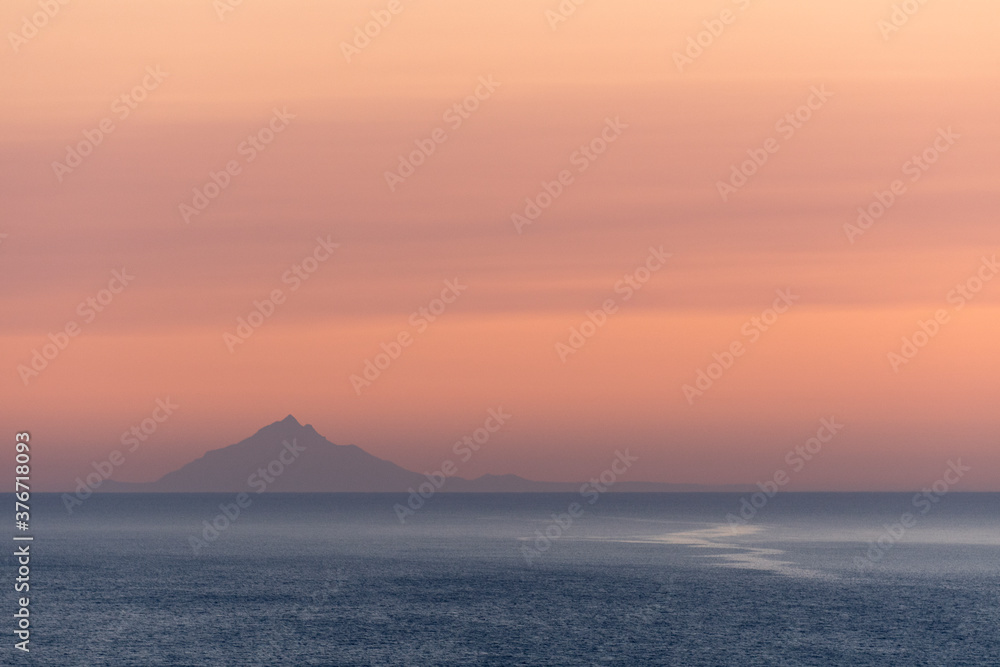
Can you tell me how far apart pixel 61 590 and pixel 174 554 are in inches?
2356

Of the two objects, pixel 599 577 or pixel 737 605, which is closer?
pixel 737 605

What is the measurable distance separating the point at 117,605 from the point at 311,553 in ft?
236

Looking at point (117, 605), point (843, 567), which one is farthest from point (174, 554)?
point (843, 567)

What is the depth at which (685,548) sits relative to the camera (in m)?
187

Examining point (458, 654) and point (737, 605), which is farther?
point (737, 605)

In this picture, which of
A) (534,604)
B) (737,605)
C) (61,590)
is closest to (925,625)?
(737,605)

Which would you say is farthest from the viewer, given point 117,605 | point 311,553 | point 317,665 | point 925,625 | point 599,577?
point 311,553

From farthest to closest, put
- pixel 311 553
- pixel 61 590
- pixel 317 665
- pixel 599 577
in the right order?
1. pixel 311 553
2. pixel 599 577
3. pixel 61 590
4. pixel 317 665

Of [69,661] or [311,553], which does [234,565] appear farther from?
[69,661]

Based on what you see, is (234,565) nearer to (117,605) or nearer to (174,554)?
(174,554)

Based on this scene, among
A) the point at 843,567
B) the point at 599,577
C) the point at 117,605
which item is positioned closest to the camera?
the point at 117,605

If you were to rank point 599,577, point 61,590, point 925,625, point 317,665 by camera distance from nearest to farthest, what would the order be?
1. point 317,665
2. point 925,625
3. point 61,590
4. point 599,577

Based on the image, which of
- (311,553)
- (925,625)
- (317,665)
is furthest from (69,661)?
(311,553)

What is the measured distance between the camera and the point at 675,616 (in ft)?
335
